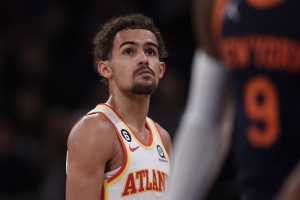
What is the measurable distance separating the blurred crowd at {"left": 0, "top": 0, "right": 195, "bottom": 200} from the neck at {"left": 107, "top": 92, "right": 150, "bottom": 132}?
3179mm

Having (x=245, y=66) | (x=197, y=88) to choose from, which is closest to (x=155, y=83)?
(x=245, y=66)

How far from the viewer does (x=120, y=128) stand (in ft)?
8.06

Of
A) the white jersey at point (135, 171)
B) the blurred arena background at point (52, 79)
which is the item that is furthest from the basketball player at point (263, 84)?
the blurred arena background at point (52, 79)

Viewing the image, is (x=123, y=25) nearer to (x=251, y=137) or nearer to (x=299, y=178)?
(x=251, y=137)

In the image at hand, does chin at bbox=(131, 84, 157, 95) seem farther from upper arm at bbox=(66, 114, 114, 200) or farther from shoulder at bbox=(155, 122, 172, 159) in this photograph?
shoulder at bbox=(155, 122, 172, 159)

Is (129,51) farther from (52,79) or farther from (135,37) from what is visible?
(52,79)

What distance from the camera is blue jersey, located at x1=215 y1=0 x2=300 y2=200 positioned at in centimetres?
209

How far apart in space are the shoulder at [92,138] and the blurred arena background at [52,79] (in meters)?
3.20

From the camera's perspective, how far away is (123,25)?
2.39 m

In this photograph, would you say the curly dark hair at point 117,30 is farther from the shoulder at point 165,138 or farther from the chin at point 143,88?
the shoulder at point 165,138

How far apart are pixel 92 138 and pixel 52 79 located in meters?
5.39

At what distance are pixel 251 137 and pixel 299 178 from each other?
0.64 metres

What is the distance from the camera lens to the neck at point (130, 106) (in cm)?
242

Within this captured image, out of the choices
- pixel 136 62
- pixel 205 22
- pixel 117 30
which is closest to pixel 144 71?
pixel 136 62
